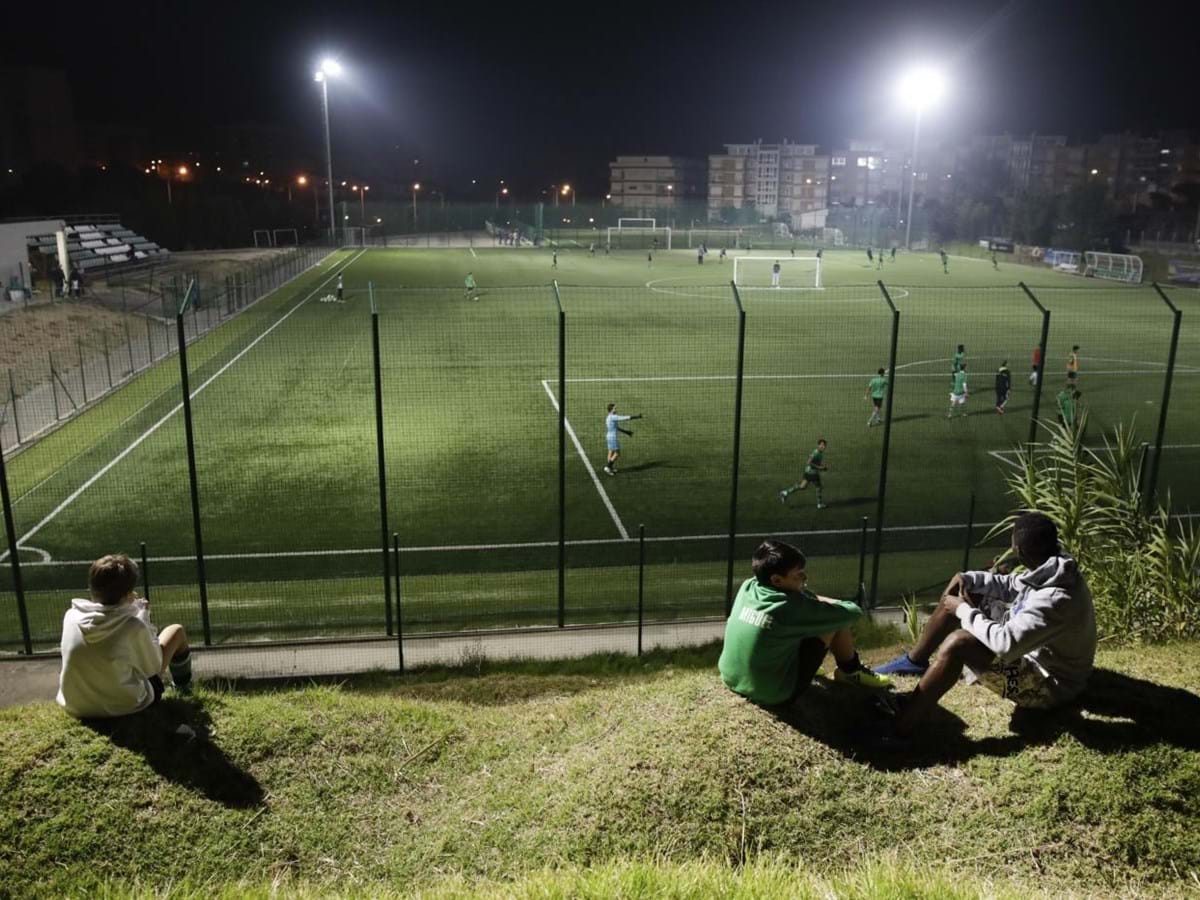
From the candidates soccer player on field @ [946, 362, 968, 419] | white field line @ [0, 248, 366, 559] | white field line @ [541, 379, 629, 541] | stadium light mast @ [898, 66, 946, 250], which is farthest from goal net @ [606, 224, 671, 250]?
white field line @ [541, 379, 629, 541]

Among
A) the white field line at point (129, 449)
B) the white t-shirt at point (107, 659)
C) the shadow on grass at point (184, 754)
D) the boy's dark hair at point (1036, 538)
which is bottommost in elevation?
the white field line at point (129, 449)

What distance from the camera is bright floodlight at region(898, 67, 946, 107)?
6412 centimetres

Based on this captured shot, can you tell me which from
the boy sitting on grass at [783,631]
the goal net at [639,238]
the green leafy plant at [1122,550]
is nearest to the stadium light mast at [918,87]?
the goal net at [639,238]

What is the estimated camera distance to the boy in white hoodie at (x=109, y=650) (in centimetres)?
572

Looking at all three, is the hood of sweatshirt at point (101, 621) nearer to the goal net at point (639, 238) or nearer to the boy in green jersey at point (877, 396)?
the boy in green jersey at point (877, 396)

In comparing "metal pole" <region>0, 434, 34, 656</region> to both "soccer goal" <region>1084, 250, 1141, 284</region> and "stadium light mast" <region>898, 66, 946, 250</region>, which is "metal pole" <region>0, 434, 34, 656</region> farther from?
"stadium light mast" <region>898, 66, 946, 250</region>

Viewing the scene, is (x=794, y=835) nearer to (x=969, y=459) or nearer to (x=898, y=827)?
(x=898, y=827)

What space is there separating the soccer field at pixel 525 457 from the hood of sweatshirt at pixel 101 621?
6631 millimetres

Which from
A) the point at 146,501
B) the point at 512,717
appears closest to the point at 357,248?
the point at 146,501

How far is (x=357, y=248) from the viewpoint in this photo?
259 ft

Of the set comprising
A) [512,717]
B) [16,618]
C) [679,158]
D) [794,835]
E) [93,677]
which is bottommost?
[16,618]

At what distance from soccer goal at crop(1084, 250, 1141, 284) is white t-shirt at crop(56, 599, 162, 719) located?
2153 inches

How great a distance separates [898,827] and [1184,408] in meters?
23.4

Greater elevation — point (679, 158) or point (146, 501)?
point (679, 158)
